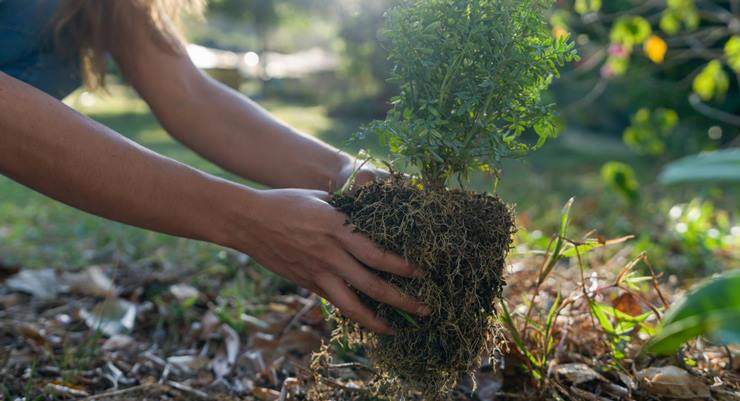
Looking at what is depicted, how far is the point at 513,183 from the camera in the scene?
564cm

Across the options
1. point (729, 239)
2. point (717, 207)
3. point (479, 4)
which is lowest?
point (479, 4)

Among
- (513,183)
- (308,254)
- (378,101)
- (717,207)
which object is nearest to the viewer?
(308,254)

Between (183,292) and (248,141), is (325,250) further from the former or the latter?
(183,292)

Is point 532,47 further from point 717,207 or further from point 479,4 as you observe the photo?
point 717,207

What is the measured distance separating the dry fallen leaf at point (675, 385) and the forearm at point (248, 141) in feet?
2.79

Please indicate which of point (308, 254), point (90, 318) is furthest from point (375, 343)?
point (90, 318)

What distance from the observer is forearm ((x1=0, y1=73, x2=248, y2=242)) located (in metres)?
1.38

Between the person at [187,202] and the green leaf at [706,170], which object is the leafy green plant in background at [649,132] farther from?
the green leaf at [706,170]

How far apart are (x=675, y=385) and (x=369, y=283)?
0.75 meters

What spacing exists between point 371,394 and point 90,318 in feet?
3.90

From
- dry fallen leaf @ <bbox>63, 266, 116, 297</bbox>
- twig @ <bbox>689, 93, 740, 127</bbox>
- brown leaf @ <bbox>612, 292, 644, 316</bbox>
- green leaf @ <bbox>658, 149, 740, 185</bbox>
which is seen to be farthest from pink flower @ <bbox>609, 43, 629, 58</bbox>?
green leaf @ <bbox>658, 149, 740, 185</bbox>

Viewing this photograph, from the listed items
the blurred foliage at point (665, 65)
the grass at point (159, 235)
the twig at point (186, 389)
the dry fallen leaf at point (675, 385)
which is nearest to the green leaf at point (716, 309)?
the grass at point (159, 235)

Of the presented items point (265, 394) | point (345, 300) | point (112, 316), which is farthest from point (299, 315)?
point (345, 300)

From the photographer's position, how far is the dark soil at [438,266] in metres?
1.39
